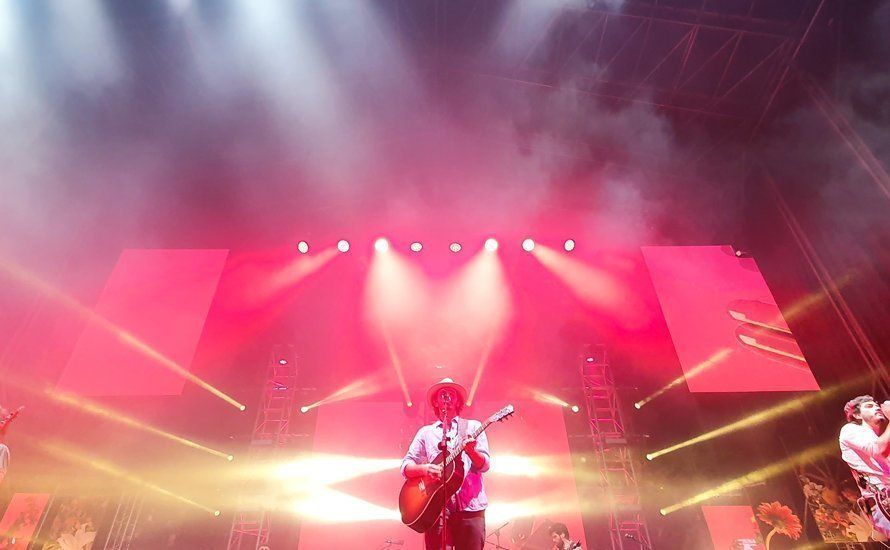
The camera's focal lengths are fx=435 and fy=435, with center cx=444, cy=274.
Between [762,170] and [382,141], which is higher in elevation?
[382,141]

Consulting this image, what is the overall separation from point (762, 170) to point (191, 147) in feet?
25.7

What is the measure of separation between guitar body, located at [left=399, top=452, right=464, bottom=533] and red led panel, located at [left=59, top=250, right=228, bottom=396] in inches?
207

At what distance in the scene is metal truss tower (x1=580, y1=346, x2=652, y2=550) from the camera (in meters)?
6.71

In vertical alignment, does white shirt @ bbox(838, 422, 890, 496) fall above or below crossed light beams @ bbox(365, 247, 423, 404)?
below

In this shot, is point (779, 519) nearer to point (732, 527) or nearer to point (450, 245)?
point (732, 527)

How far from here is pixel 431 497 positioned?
9.08ft

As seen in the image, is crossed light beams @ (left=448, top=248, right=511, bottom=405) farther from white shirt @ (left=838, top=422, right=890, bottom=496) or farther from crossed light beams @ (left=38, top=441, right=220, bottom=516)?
white shirt @ (left=838, top=422, right=890, bottom=496)

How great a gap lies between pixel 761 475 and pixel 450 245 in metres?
6.42

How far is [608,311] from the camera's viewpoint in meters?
8.17

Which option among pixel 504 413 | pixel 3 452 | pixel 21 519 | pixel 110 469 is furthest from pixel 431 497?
pixel 110 469

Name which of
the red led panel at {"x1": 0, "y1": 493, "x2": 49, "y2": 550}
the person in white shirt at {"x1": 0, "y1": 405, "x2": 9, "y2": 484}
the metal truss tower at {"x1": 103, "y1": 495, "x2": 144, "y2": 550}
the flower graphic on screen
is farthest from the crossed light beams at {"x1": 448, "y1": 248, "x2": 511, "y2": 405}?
the red led panel at {"x1": 0, "y1": 493, "x2": 49, "y2": 550}

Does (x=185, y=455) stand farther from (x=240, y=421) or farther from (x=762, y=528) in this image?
(x=762, y=528)

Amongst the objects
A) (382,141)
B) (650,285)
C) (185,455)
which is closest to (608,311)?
(650,285)

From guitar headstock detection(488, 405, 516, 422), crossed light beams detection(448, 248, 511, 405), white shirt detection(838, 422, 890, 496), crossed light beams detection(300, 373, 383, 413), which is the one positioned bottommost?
white shirt detection(838, 422, 890, 496)
